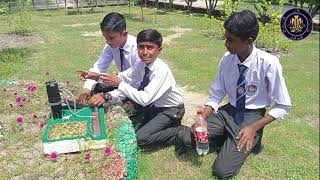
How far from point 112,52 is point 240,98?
1.84 m

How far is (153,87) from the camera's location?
152 inches

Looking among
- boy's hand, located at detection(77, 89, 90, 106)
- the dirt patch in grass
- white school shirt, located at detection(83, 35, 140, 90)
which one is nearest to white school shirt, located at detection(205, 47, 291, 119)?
white school shirt, located at detection(83, 35, 140, 90)

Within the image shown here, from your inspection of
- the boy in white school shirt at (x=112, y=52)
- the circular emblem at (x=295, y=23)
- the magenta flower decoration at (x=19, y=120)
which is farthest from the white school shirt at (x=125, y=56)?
the circular emblem at (x=295, y=23)

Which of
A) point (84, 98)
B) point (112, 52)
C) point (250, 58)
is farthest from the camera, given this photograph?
point (112, 52)

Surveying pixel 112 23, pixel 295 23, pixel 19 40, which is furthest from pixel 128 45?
pixel 295 23

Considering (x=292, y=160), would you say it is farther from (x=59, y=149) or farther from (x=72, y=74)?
(x=72, y=74)

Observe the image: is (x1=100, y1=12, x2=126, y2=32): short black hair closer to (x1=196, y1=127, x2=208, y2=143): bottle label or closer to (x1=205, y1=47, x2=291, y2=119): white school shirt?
(x1=205, y1=47, x2=291, y2=119): white school shirt

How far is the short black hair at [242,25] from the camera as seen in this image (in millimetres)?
3500

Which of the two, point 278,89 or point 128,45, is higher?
point 128,45

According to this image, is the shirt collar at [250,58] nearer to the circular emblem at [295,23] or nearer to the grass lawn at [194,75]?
the grass lawn at [194,75]

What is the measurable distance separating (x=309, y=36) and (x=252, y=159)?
11.8 m

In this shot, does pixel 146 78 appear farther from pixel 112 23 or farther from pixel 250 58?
pixel 250 58

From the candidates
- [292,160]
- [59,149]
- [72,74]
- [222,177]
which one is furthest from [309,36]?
[59,149]

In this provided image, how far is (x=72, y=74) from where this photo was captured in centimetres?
777
